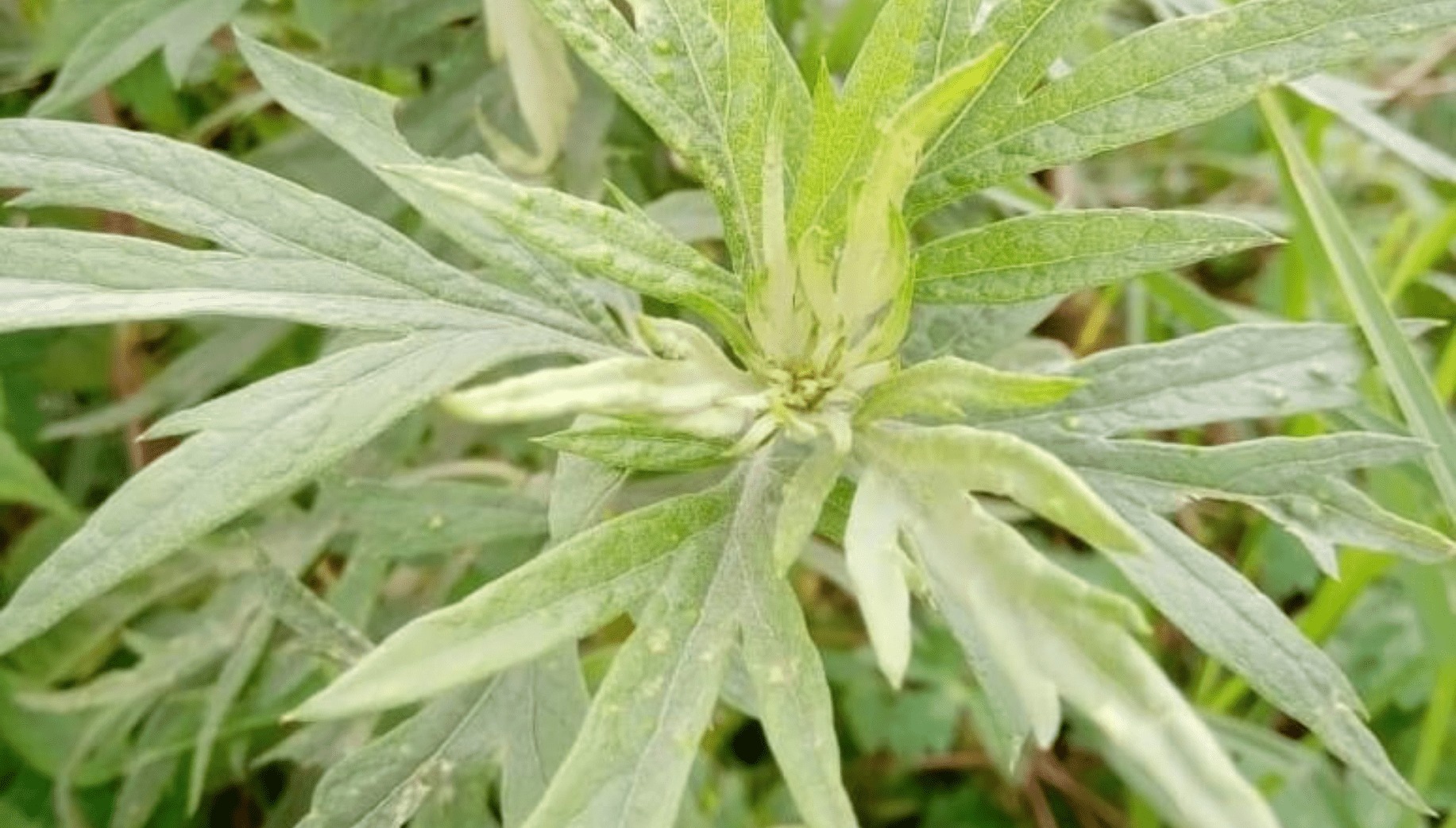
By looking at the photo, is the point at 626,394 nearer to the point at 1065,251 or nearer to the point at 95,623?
the point at 1065,251

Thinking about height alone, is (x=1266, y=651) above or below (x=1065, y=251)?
below

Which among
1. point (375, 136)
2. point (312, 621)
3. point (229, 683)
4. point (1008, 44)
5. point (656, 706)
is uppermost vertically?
point (1008, 44)

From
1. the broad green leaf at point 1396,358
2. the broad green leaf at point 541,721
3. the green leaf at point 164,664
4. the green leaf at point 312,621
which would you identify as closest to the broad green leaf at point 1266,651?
the broad green leaf at point 1396,358

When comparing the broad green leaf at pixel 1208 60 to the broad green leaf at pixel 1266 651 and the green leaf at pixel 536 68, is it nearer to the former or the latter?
the broad green leaf at pixel 1266 651

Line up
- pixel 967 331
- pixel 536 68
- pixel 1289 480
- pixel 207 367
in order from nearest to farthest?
pixel 1289 480
pixel 967 331
pixel 536 68
pixel 207 367

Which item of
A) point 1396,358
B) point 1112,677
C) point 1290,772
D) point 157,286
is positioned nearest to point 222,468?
point 157,286

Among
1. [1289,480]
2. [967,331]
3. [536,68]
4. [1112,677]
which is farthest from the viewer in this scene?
[536,68]

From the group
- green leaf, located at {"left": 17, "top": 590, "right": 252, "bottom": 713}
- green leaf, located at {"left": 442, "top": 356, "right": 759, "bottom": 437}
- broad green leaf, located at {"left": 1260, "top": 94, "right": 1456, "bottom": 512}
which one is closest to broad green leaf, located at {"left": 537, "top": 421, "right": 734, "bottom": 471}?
green leaf, located at {"left": 442, "top": 356, "right": 759, "bottom": 437}
